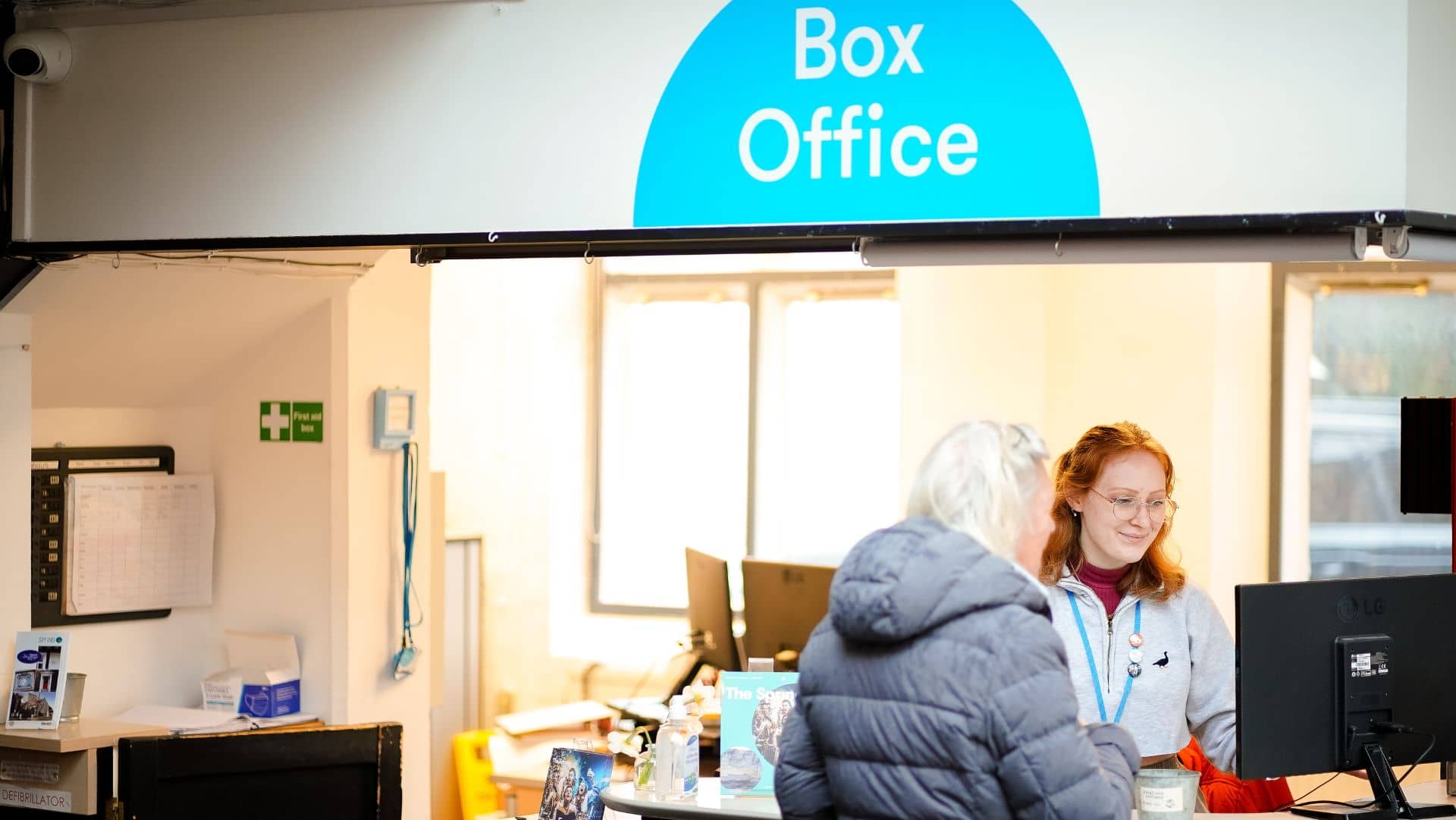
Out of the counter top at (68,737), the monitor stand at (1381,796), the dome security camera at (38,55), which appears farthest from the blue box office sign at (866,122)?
the counter top at (68,737)

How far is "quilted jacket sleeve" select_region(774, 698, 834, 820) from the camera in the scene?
2.26m

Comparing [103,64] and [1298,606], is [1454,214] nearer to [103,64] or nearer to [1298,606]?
[1298,606]

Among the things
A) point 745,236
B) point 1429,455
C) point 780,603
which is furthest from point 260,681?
point 1429,455

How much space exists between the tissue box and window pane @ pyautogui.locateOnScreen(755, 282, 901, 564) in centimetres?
285

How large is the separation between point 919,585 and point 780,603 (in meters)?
3.06

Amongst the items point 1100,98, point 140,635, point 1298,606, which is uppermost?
point 1100,98

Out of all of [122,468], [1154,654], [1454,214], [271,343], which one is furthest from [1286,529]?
[122,468]

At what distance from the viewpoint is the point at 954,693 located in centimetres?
202

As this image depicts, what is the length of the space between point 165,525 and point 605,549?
10.2 feet

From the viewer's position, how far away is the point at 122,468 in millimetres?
4367

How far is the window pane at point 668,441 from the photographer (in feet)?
23.5

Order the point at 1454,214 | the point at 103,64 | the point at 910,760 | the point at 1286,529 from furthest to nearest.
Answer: the point at 1286,529
the point at 103,64
the point at 1454,214
the point at 910,760

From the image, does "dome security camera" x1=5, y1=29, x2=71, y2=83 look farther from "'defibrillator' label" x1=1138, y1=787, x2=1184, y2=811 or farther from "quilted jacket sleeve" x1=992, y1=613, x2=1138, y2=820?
"'defibrillator' label" x1=1138, y1=787, x2=1184, y2=811

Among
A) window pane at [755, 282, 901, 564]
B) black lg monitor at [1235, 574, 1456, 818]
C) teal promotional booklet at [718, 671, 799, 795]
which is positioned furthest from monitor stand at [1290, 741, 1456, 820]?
window pane at [755, 282, 901, 564]
